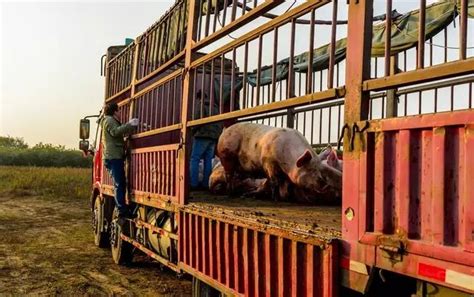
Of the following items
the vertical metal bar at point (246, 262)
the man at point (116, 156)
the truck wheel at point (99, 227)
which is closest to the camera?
the vertical metal bar at point (246, 262)

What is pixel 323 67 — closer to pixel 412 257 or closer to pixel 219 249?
pixel 219 249

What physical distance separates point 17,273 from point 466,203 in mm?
7027

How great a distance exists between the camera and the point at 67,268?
790 cm

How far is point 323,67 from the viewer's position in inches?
250

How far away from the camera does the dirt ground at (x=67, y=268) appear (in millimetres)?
6605

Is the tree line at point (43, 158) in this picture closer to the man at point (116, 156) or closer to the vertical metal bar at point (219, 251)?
the man at point (116, 156)

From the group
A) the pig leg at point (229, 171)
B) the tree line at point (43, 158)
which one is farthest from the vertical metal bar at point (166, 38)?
the tree line at point (43, 158)

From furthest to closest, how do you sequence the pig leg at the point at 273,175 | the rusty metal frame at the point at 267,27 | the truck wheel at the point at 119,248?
the truck wheel at the point at 119,248 → the pig leg at the point at 273,175 → the rusty metal frame at the point at 267,27

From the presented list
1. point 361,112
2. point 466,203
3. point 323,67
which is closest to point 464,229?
point 466,203

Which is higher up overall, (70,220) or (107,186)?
(107,186)

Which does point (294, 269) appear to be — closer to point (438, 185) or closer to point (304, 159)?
point (438, 185)

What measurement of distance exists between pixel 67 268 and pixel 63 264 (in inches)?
13.2

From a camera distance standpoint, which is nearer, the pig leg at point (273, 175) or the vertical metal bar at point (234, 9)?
the vertical metal bar at point (234, 9)

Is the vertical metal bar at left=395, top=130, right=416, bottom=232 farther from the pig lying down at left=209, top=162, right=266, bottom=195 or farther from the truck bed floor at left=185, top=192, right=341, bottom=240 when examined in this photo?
the pig lying down at left=209, top=162, right=266, bottom=195
